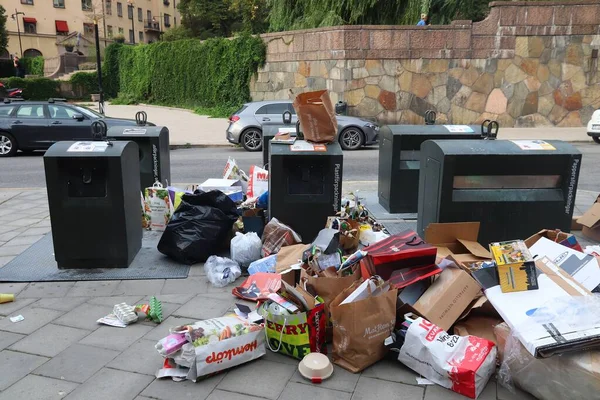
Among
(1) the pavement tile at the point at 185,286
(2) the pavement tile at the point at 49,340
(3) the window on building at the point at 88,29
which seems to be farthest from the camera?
(3) the window on building at the point at 88,29

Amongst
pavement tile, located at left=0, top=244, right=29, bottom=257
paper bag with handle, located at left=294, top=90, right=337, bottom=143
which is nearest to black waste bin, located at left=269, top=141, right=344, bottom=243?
paper bag with handle, located at left=294, top=90, right=337, bottom=143

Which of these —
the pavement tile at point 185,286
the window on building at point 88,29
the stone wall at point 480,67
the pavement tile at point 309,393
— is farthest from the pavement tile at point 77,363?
the window on building at point 88,29

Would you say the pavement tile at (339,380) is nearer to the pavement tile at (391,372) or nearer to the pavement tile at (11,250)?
the pavement tile at (391,372)

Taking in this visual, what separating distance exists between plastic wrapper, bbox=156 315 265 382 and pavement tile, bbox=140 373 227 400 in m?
0.04

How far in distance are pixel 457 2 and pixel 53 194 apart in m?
18.7

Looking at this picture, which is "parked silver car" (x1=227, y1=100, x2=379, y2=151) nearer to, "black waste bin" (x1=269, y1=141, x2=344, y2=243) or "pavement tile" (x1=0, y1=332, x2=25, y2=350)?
"black waste bin" (x1=269, y1=141, x2=344, y2=243)

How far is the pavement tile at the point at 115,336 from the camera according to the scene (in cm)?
364

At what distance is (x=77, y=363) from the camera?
3393mm

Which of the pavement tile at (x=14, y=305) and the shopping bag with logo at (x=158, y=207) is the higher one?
the shopping bag with logo at (x=158, y=207)

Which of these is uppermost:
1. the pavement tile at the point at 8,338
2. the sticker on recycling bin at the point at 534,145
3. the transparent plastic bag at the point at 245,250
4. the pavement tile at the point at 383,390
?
the sticker on recycling bin at the point at 534,145

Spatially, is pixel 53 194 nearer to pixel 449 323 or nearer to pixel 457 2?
pixel 449 323

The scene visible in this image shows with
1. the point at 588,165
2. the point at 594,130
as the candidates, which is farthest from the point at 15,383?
the point at 594,130

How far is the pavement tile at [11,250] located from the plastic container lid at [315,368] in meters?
3.82

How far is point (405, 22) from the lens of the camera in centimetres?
1973
